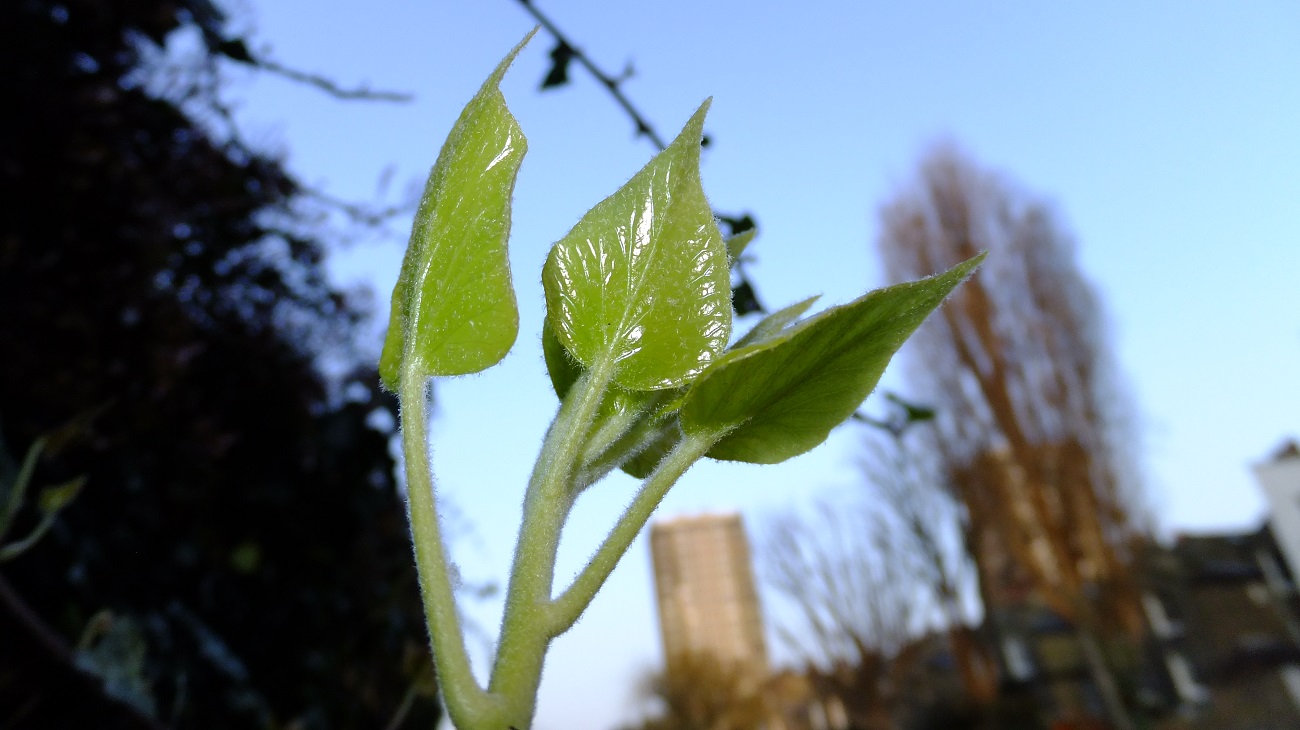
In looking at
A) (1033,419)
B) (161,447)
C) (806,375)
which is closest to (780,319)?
(806,375)

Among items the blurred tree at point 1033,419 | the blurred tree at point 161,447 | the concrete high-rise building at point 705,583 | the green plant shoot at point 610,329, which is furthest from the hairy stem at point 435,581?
the concrete high-rise building at point 705,583

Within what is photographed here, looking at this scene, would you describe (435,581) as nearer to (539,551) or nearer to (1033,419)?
(539,551)

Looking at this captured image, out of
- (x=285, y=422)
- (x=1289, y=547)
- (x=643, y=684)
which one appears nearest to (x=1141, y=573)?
(x=1289, y=547)

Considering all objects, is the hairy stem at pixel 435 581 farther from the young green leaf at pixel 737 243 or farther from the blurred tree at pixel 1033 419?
the blurred tree at pixel 1033 419

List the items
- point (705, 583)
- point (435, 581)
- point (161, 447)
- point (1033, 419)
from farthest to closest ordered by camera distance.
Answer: point (705, 583) → point (1033, 419) → point (161, 447) → point (435, 581)

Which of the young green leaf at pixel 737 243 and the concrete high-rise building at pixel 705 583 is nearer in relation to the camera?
the young green leaf at pixel 737 243

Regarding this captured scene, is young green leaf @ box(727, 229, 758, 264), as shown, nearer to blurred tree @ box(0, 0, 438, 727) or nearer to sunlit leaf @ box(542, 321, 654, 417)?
sunlit leaf @ box(542, 321, 654, 417)

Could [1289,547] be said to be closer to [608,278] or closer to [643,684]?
[643,684]
